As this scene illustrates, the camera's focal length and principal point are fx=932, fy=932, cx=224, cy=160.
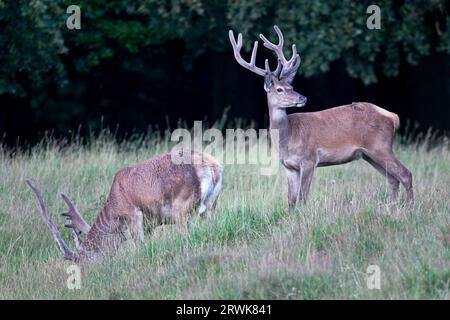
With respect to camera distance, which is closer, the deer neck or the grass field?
the grass field

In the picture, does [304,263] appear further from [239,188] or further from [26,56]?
[26,56]

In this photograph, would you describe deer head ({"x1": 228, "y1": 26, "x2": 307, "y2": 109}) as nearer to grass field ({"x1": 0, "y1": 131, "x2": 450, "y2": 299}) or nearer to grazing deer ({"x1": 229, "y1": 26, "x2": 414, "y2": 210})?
grazing deer ({"x1": 229, "y1": 26, "x2": 414, "y2": 210})

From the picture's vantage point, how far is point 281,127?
9.78m

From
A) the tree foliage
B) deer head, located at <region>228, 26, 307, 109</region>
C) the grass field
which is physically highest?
the tree foliage

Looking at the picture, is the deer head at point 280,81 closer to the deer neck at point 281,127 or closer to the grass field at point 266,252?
the deer neck at point 281,127

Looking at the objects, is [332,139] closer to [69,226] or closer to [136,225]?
[136,225]

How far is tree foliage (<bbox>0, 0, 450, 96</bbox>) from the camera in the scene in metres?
14.0

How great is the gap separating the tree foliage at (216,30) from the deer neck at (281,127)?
4.58 metres

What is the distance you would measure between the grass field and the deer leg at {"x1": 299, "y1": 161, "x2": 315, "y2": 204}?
13cm

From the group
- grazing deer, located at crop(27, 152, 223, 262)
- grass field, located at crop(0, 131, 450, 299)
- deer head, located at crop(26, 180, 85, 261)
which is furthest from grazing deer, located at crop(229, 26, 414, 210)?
deer head, located at crop(26, 180, 85, 261)

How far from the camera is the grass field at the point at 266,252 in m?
6.54

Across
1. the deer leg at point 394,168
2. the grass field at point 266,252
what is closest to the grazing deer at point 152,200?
the grass field at point 266,252

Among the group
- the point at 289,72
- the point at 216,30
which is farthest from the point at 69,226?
the point at 216,30
